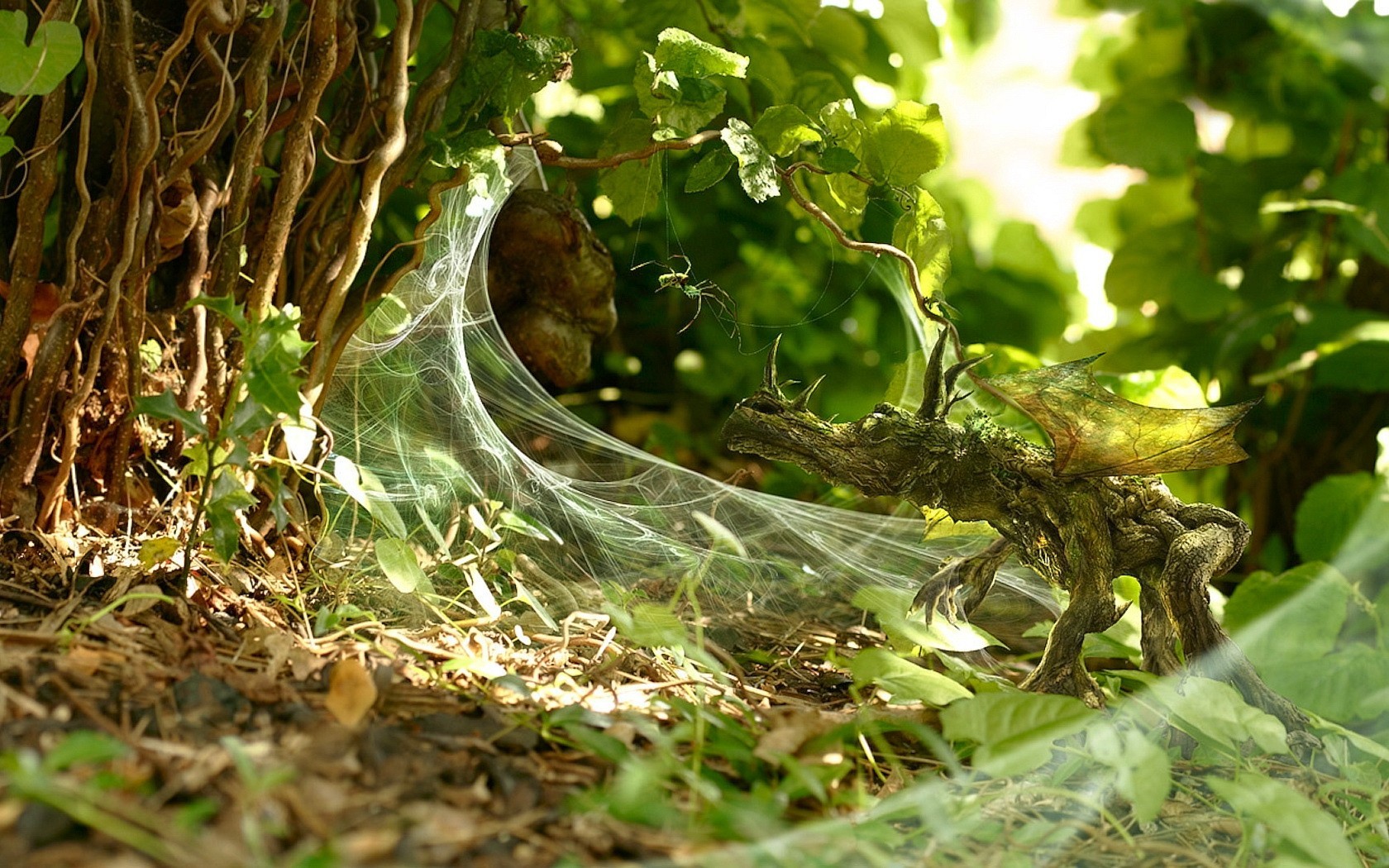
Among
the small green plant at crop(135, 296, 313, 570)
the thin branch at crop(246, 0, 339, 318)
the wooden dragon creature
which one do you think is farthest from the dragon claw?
the thin branch at crop(246, 0, 339, 318)

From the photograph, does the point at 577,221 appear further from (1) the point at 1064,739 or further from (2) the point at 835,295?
(1) the point at 1064,739

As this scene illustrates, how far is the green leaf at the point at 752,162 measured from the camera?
127 cm

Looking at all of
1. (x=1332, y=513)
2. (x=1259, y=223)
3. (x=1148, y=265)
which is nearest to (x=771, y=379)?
(x=1332, y=513)

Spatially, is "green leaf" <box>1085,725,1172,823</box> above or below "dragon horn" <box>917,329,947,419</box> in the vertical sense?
below

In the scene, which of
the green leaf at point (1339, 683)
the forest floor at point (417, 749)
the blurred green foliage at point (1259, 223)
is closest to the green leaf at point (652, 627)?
the forest floor at point (417, 749)

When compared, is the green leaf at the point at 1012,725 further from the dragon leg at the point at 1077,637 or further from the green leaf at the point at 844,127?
the green leaf at the point at 844,127

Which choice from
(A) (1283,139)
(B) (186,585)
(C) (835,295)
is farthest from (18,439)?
(A) (1283,139)

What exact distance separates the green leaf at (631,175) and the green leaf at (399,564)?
1.73 feet

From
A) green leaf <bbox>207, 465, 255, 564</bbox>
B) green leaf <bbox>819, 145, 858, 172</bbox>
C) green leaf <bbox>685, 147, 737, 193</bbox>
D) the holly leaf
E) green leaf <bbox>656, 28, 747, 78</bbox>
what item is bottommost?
green leaf <bbox>207, 465, 255, 564</bbox>

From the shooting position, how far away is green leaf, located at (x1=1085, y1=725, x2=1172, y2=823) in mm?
1001

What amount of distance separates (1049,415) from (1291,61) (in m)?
2.19

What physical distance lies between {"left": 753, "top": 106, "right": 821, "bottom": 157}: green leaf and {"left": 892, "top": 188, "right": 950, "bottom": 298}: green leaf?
0.16 m

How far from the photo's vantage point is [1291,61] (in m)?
2.82

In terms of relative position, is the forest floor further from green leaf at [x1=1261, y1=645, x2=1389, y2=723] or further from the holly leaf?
green leaf at [x1=1261, y1=645, x2=1389, y2=723]
